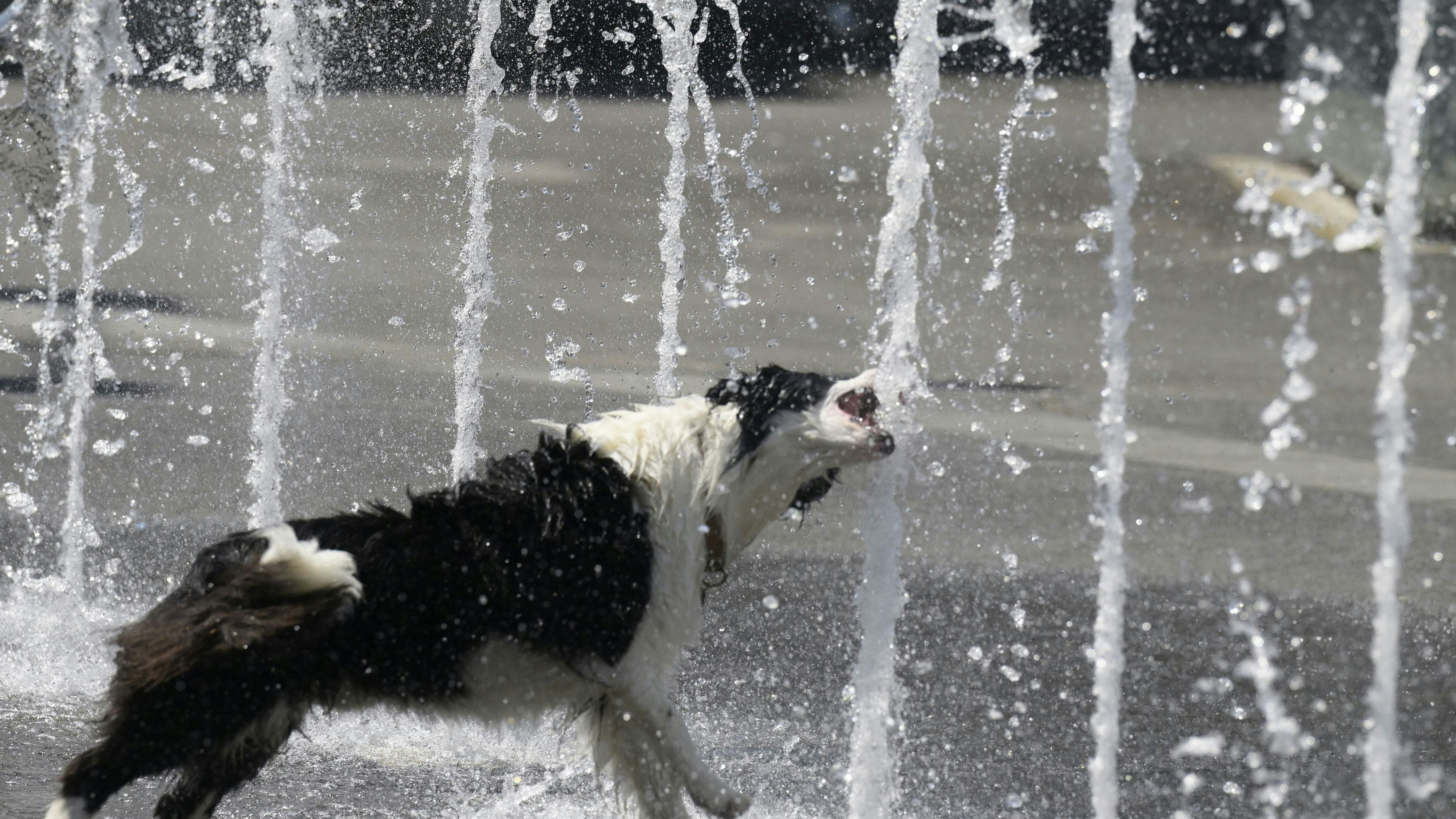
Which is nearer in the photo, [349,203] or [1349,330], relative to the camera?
[1349,330]

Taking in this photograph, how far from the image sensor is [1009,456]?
7008 millimetres

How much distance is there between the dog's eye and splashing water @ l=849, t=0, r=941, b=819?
1.2 inches

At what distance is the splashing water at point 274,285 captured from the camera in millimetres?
6102

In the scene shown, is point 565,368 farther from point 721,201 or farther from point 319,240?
point 721,201

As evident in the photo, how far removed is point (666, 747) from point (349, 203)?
7.59 m

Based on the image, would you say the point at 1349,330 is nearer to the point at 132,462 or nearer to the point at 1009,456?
the point at 1009,456

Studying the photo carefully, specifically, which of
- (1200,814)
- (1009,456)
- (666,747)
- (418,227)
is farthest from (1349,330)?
(666,747)

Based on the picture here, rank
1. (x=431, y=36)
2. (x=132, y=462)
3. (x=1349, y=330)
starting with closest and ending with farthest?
(x=132, y=462), (x=1349, y=330), (x=431, y=36)

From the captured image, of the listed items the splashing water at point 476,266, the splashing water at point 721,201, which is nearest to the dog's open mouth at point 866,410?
the splashing water at point 476,266

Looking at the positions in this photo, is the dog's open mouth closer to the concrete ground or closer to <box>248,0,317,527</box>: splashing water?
the concrete ground

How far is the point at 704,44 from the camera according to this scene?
1230 cm

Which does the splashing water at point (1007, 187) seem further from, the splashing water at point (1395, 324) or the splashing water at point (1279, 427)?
the splashing water at point (1395, 324)

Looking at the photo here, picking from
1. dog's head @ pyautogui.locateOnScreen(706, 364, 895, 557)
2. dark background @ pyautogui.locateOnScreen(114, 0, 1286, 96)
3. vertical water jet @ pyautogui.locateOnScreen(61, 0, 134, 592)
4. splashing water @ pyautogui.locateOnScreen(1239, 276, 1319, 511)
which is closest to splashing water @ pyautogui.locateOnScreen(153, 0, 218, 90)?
dark background @ pyautogui.locateOnScreen(114, 0, 1286, 96)

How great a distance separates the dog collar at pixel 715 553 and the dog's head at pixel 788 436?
12mm
